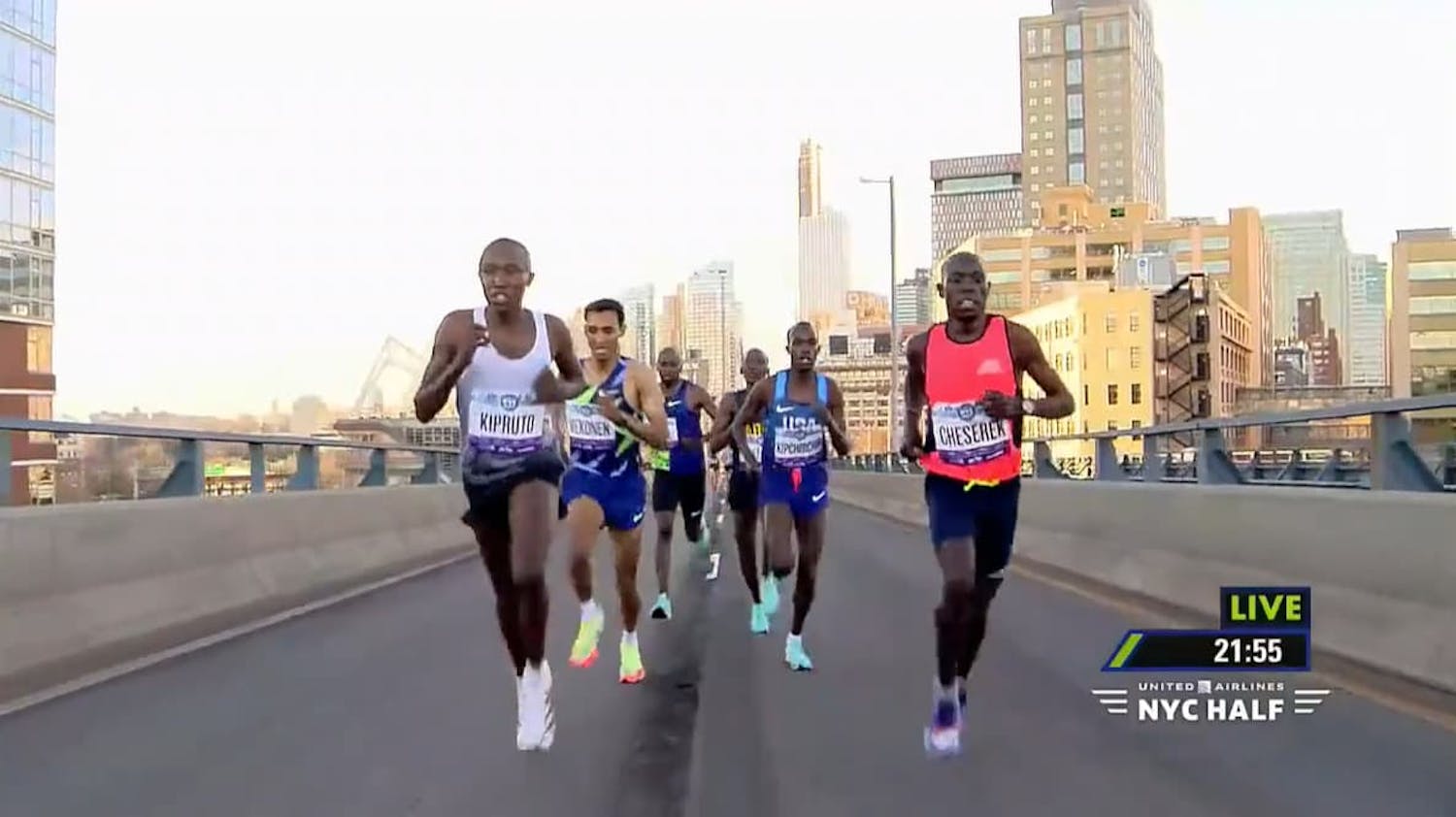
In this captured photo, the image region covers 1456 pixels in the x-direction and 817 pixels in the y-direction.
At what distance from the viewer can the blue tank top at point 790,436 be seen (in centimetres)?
883

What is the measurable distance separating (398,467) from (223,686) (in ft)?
36.1

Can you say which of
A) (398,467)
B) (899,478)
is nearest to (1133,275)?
(899,478)

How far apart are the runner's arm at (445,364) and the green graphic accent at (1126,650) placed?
3419mm

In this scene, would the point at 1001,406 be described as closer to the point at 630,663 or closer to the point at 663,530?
the point at 630,663

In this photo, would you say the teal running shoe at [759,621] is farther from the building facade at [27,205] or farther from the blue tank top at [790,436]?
the building facade at [27,205]

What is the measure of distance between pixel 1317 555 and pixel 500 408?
15.7 feet

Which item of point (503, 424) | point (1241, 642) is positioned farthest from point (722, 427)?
point (503, 424)

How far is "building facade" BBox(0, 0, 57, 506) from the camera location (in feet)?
209

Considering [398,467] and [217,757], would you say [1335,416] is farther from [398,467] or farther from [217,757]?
[398,467]

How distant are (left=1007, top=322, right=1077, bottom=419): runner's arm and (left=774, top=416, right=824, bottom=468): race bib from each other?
2.68 m

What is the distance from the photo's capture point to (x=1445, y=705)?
21.6ft

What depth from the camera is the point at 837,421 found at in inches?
358

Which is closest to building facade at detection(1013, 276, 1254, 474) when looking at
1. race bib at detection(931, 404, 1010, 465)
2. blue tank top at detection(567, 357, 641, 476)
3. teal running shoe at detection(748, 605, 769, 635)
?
teal running shoe at detection(748, 605, 769, 635)

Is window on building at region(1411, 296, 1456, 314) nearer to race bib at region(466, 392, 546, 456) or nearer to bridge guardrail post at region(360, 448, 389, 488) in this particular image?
bridge guardrail post at region(360, 448, 389, 488)
